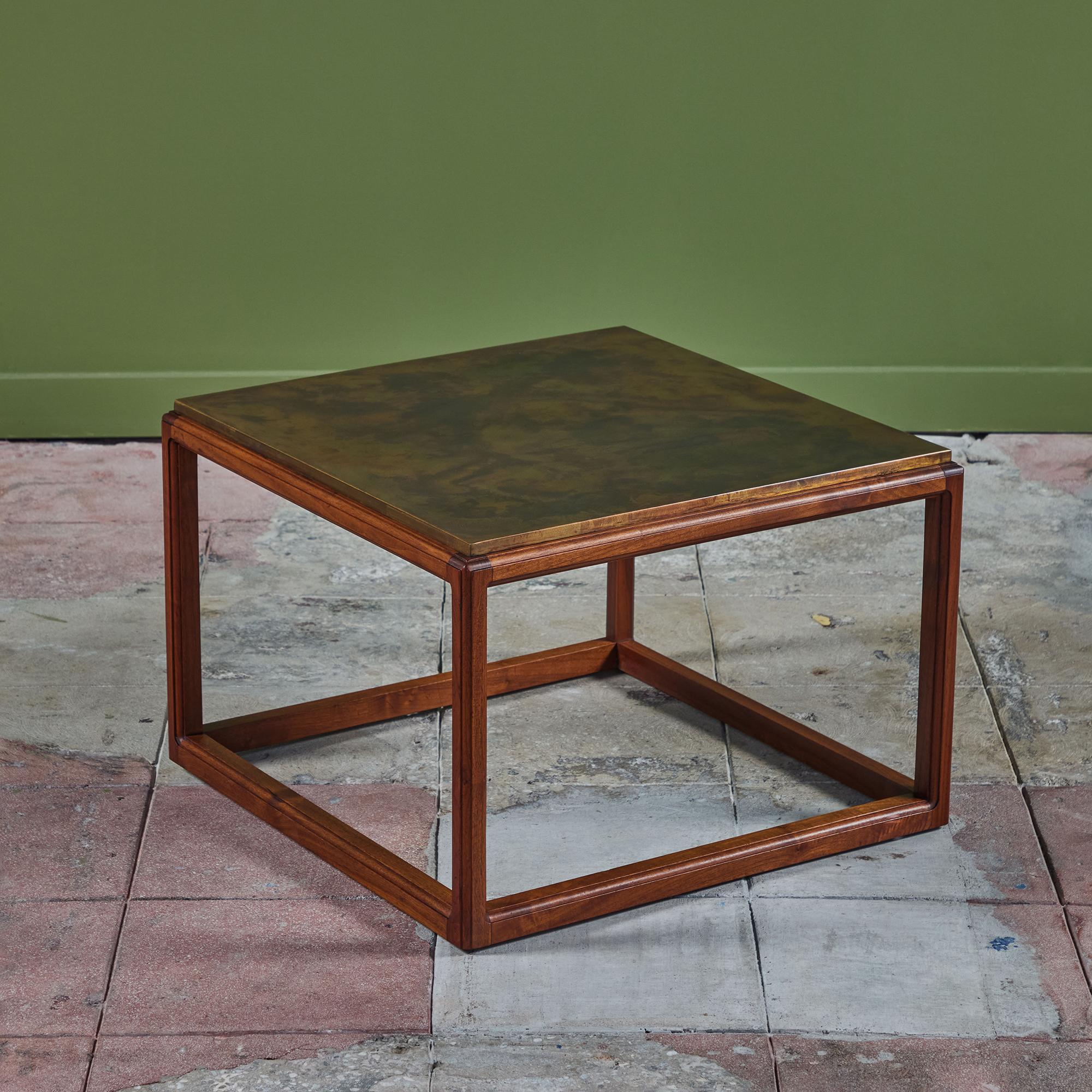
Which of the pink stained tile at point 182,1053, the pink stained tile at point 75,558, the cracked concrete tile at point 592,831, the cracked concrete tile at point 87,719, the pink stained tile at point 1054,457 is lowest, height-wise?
the pink stained tile at point 182,1053

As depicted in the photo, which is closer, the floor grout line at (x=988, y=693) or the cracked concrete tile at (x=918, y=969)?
the cracked concrete tile at (x=918, y=969)

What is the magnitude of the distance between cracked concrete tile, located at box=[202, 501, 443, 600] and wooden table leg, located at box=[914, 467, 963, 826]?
1.15 meters

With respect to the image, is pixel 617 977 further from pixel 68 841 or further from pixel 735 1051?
pixel 68 841

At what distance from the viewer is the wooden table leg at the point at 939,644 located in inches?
86.8

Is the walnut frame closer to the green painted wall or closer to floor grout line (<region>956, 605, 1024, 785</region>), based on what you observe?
floor grout line (<region>956, 605, 1024, 785</region>)

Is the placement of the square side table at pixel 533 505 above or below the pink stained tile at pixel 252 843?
above

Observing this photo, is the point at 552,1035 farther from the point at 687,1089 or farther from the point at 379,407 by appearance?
the point at 379,407

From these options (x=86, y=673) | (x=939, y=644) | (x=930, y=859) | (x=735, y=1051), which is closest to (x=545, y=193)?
(x=86, y=673)

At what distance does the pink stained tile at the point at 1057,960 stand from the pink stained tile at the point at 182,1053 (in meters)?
0.78

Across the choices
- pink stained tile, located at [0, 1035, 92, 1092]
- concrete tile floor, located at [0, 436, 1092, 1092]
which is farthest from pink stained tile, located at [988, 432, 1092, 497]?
pink stained tile, located at [0, 1035, 92, 1092]

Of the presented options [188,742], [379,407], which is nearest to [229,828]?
[188,742]

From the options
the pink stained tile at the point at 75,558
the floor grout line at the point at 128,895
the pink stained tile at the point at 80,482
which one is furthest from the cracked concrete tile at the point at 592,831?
the pink stained tile at the point at 80,482

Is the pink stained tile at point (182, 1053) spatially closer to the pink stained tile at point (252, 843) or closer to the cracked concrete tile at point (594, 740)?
the pink stained tile at point (252, 843)

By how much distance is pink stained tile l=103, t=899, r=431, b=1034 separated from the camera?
1954 millimetres
